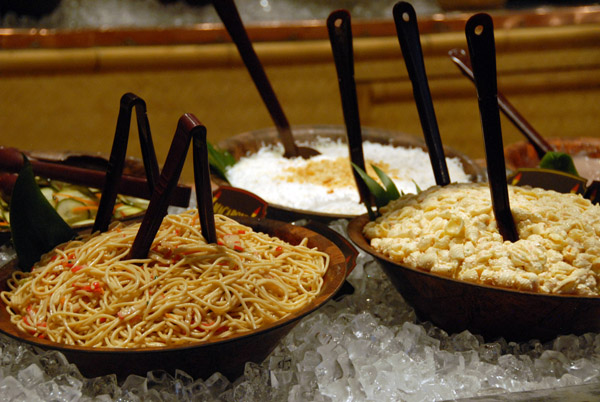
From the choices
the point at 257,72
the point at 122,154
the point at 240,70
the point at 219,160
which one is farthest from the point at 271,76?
the point at 122,154

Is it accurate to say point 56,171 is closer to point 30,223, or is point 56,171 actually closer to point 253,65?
point 30,223

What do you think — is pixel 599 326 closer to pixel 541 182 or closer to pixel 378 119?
pixel 541 182

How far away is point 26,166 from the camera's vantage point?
108 cm

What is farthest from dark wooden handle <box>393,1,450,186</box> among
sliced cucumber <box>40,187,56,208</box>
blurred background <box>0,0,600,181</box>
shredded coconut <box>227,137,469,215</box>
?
blurred background <box>0,0,600,181</box>

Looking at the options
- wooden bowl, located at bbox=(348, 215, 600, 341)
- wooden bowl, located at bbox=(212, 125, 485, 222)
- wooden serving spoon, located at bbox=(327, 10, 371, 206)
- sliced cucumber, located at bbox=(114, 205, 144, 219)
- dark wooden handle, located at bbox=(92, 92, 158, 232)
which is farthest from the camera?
wooden bowl, located at bbox=(212, 125, 485, 222)

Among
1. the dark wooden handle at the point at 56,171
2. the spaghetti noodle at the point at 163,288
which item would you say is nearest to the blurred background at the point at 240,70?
the dark wooden handle at the point at 56,171

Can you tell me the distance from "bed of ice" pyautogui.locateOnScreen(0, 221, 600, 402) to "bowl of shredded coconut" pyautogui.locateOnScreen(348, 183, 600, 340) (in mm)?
42

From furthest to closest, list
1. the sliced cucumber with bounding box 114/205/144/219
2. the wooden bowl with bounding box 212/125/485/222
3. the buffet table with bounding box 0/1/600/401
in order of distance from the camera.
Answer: the buffet table with bounding box 0/1/600/401 < the wooden bowl with bounding box 212/125/485/222 < the sliced cucumber with bounding box 114/205/144/219

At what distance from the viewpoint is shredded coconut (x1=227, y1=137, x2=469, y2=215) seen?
148 centimetres

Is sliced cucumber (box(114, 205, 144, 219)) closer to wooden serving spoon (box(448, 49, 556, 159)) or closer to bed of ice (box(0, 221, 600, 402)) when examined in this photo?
bed of ice (box(0, 221, 600, 402))

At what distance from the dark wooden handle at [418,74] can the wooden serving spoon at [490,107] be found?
19 centimetres

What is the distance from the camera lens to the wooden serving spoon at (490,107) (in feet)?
3.02

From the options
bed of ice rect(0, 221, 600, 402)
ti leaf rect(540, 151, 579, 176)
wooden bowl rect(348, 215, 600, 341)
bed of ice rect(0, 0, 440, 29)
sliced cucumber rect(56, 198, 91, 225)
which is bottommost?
bed of ice rect(0, 221, 600, 402)

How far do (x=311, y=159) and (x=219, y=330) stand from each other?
99 centimetres
